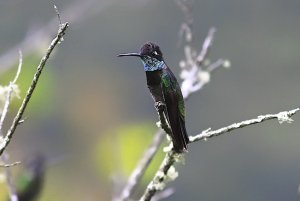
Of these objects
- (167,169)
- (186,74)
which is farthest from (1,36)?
(167,169)

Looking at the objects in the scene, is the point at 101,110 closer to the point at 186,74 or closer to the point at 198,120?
the point at 198,120

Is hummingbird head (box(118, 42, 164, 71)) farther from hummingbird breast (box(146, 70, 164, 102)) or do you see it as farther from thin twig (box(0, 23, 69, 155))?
thin twig (box(0, 23, 69, 155))

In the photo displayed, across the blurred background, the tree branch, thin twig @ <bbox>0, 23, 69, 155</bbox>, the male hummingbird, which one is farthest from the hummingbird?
the blurred background

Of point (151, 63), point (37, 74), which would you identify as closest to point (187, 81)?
point (151, 63)

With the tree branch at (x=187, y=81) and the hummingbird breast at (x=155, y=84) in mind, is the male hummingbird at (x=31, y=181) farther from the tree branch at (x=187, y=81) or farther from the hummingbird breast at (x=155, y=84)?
the hummingbird breast at (x=155, y=84)

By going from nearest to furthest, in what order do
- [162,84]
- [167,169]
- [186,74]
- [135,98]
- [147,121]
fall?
[162,84]
[167,169]
[186,74]
[147,121]
[135,98]

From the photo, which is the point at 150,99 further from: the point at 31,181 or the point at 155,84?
the point at 155,84
